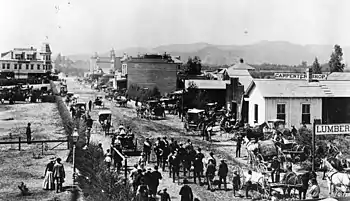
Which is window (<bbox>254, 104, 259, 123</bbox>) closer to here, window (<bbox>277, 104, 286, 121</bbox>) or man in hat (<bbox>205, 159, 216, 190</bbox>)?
window (<bbox>277, 104, 286, 121</bbox>)

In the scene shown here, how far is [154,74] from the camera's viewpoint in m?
66.1

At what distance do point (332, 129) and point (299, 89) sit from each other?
42.4 ft

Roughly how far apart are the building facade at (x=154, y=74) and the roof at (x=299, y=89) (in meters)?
35.2

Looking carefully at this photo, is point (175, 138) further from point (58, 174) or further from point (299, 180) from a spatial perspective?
point (299, 180)

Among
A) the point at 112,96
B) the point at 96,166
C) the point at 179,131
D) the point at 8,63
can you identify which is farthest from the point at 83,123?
the point at 8,63

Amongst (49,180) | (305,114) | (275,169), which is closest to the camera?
(49,180)

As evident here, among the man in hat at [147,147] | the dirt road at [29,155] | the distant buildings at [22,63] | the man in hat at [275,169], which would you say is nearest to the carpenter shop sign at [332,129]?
the man in hat at [275,169]

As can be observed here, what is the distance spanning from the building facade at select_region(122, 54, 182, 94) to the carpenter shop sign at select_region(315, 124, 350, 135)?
4770cm

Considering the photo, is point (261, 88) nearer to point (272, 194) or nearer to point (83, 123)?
point (83, 123)

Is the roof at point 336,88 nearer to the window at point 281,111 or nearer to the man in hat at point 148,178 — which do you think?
the window at point 281,111

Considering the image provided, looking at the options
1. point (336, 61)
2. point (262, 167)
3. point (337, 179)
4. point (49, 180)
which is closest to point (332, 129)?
point (337, 179)

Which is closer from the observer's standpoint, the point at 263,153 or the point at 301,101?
the point at 263,153

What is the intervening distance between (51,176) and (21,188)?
1217 millimetres

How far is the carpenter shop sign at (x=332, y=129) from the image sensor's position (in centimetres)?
1705
